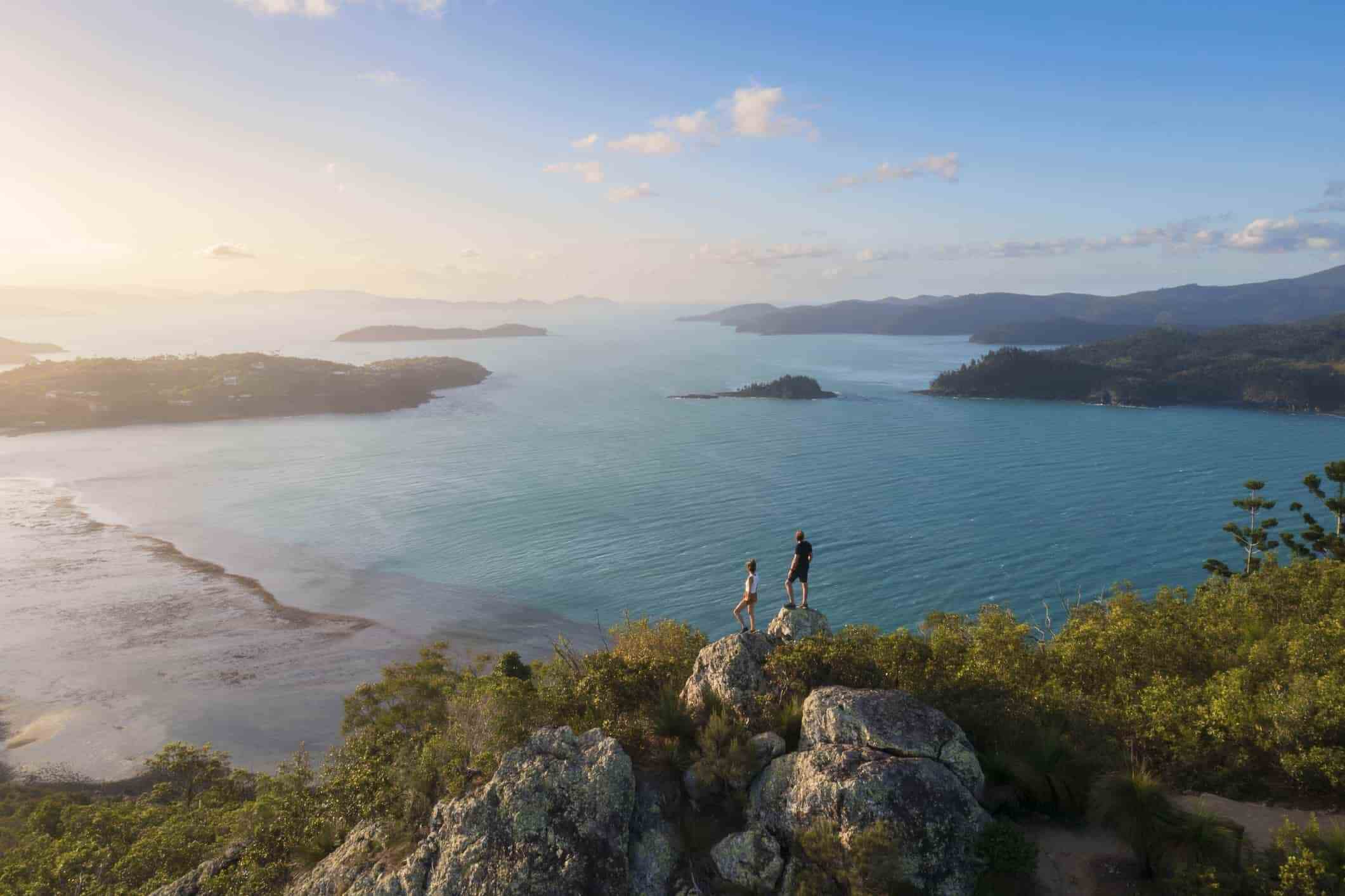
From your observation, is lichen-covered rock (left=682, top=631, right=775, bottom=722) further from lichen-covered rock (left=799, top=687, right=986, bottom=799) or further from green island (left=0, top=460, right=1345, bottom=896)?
lichen-covered rock (left=799, top=687, right=986, bottom=799)

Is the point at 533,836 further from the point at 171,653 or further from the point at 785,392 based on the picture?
the point at 785,392

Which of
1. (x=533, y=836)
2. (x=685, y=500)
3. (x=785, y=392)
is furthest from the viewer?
(x=785, y=392)

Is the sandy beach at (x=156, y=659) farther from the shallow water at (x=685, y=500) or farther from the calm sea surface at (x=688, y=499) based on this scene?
the calm sea surface at (x=688, y=499)

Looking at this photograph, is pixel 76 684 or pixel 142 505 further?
pixel 142 505

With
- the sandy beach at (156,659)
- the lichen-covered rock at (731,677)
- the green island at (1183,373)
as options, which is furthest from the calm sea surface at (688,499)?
the lichen-covered rock at (731,677)

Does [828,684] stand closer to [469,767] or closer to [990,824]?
[990,824]

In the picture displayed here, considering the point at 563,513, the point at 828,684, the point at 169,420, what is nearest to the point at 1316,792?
the point at 828,684

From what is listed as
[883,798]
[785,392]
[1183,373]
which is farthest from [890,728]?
[1183,373]
